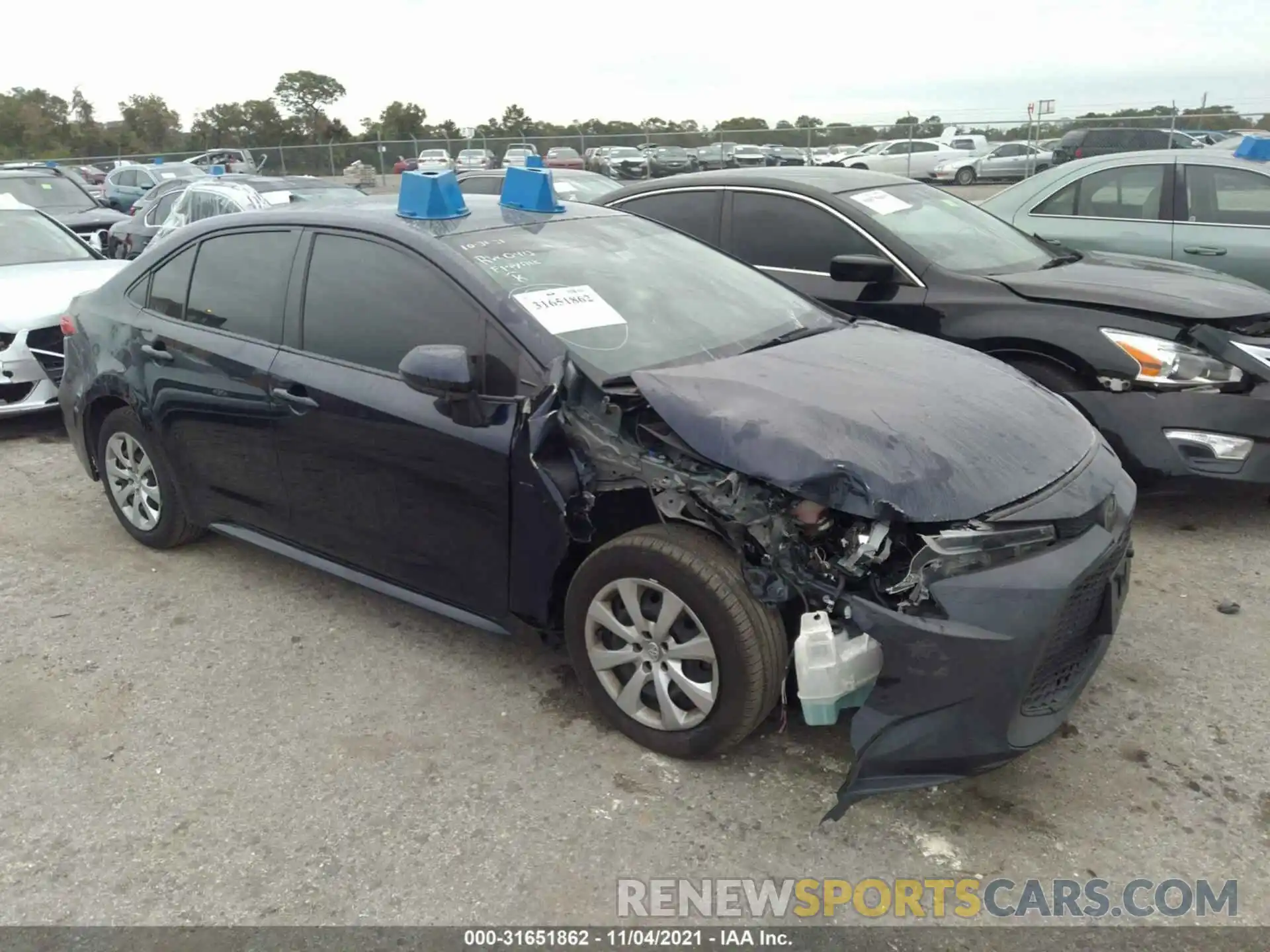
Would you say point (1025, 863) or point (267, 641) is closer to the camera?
point (1025, 863)

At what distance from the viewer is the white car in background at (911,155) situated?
27.6m

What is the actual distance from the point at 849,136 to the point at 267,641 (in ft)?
89.8

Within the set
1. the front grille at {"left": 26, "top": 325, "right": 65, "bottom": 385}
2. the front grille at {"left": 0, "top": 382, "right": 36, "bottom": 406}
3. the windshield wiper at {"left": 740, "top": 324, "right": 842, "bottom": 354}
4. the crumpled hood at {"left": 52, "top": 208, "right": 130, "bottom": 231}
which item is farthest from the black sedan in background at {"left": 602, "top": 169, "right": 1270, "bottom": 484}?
the crumpled hood at {"left": 52, "top": 208, "right": 130, "bottom": 231}

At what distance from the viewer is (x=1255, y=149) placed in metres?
7.08

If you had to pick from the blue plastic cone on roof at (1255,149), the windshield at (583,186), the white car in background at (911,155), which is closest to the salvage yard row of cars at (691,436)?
the blue plastic cone on roof at (1255,149)

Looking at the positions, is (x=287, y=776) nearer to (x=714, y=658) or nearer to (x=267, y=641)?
(x=267, y=641)

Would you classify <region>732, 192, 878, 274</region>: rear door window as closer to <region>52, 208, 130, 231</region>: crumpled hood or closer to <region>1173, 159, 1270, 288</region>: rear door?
<region>1173, 159, 1270, 288</region>: rear door

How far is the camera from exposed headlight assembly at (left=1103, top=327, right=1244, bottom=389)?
4.57 meters

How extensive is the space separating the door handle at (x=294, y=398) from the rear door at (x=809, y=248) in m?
2.54

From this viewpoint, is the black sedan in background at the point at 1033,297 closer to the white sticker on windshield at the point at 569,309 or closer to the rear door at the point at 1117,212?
the rear door at the point at 1117,212

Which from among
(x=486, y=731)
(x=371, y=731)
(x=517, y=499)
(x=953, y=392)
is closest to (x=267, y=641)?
(x=371, y=731)

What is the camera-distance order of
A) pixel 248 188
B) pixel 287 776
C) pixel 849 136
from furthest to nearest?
pixel 849 136 < pixel 248 188 < pixel 287 776

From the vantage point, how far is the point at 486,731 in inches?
133

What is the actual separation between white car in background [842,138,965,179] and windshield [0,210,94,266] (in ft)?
73.3
